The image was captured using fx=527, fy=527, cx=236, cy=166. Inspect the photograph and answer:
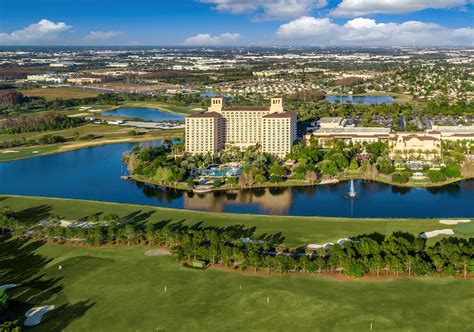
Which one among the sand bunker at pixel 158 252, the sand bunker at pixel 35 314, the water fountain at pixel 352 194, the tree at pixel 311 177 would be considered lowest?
the sand bunker at pixel 35 314

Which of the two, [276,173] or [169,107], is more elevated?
[169,107]

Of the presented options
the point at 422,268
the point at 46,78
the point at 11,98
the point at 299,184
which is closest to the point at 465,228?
the point at 422,268

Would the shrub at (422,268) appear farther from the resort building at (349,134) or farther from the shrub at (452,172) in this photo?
the resort building at (349,134)

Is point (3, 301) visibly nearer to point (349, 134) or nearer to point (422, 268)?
point (422, 268)

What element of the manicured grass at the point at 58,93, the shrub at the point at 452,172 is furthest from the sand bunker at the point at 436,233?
the manicured grass at the point at 58,93

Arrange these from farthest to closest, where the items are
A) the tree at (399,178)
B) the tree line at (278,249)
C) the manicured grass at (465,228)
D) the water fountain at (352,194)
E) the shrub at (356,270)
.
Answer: the tree at (399,178), the water fountain at (352,194), the manicured grass at (465,228), the tree line at (278,249), the shrub at (356,270)

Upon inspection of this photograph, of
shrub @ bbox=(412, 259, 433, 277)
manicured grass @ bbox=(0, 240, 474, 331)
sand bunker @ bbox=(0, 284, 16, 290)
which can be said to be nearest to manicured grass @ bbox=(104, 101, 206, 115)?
manicured grass @ bbox=(0, 240, 474, 331)
